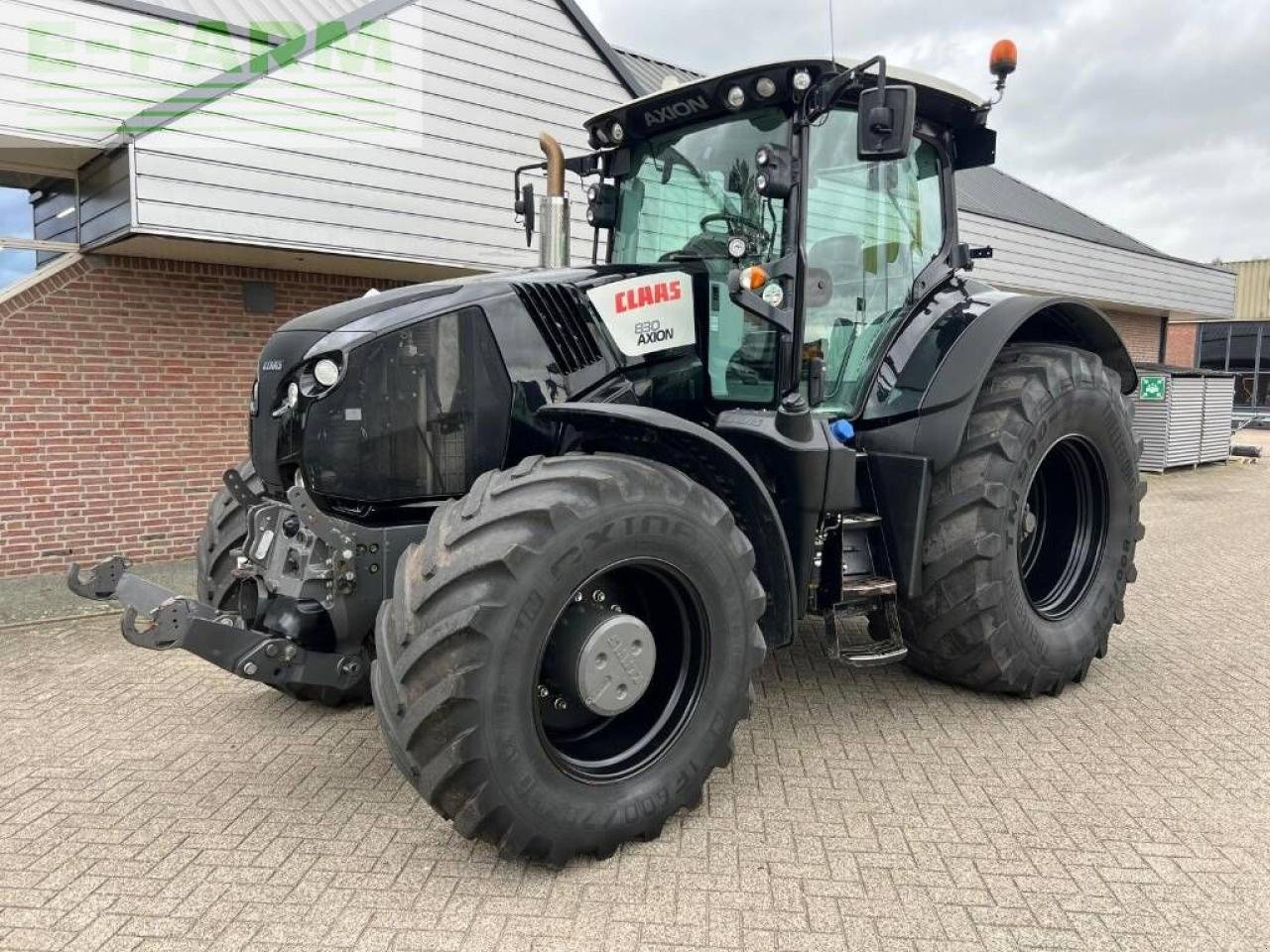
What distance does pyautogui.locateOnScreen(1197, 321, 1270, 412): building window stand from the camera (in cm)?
3002

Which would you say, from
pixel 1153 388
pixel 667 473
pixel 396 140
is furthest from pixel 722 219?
pixel 1153 388

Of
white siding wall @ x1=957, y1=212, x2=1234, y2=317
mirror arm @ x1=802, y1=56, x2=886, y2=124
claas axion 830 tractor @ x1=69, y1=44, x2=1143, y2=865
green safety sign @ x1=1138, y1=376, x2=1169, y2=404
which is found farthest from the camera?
green safety sign @ x1=1138, y1=376, x2=1169, y2=404

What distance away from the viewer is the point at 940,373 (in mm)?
3834

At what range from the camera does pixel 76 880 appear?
2.70m

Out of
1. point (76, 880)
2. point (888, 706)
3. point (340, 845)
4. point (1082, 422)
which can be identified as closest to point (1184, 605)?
point (1082, 422)

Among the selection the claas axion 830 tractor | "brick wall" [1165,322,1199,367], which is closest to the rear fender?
the claas axion 830 tractor

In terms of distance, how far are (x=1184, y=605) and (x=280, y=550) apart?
567 centimetres

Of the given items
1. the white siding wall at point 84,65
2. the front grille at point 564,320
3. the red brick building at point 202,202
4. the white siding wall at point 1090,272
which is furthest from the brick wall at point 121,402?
the white siding wall at point 1090,272

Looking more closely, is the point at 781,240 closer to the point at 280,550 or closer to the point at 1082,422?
the point at 1082,422

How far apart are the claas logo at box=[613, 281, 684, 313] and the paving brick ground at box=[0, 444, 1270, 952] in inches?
70.1

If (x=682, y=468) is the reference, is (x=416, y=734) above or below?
below

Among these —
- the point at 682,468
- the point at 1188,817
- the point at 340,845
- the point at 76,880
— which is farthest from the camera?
the point at 682,468

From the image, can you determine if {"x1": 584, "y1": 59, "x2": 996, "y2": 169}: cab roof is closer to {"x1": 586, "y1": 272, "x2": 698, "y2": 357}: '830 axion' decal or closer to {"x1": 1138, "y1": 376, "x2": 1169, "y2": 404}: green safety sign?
{"x1": 586, "y1": 272, "x2": 698, "y2": 357}: '830 axion' decal

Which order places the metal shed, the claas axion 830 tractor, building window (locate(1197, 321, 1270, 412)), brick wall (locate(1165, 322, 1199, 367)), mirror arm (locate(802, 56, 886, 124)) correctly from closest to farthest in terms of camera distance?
the claas axion 830 tractor → mirror arm (locate(802, 56, 886, 124)) → the metal shed → brick wall (locate(1165, 322, 1199, 367)) → building window (locate(1197, 321, 1270, 412))
